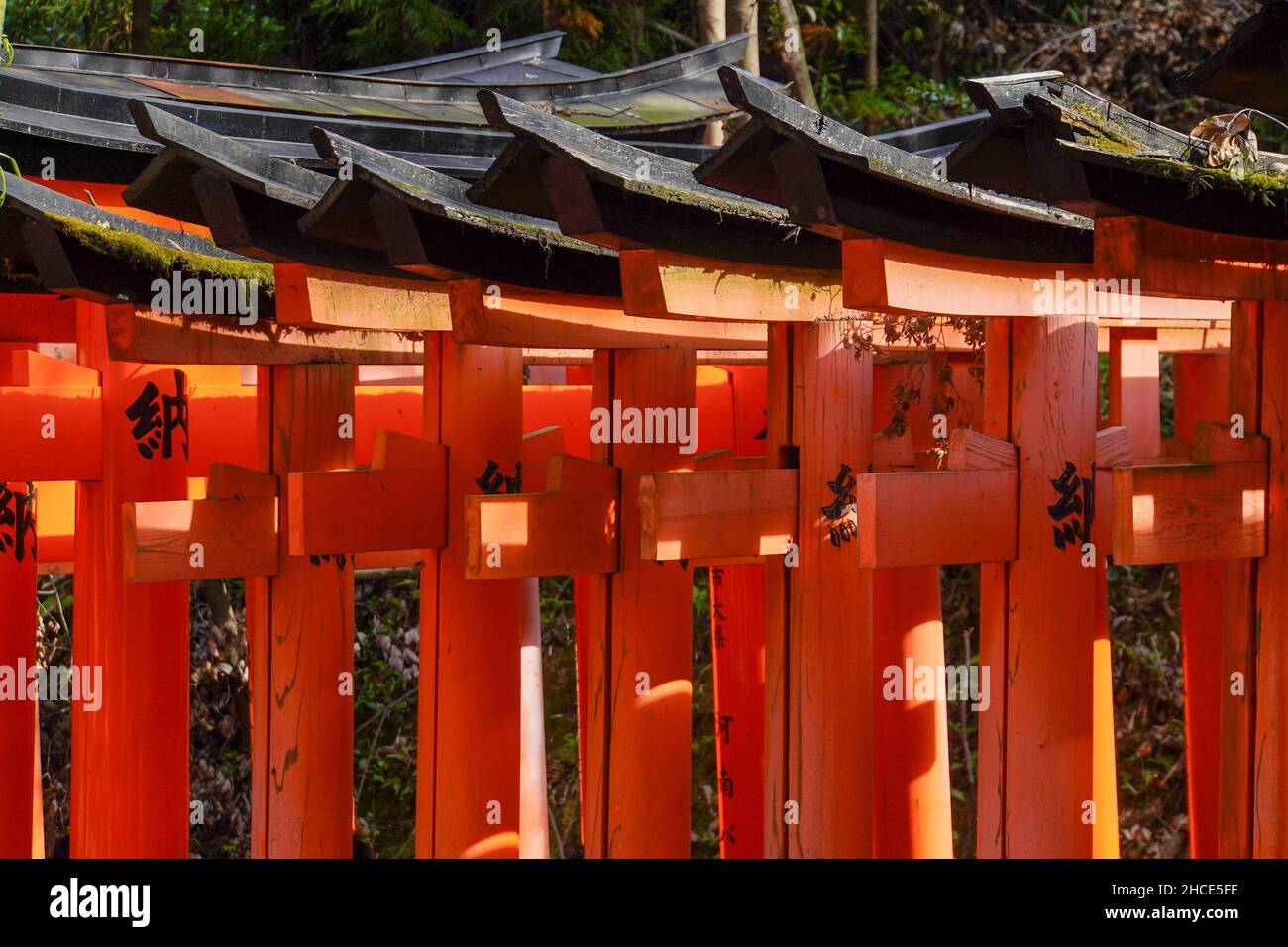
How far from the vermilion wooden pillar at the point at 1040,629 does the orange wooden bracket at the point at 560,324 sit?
113 centimetres

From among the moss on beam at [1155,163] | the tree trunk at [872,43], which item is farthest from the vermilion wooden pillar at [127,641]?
the tree trunk at [872,43]

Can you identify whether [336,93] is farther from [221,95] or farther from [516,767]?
[516,767]

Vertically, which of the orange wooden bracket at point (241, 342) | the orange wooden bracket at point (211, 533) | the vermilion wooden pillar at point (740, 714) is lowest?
the vermilion wooden pillar at point (740, 714)

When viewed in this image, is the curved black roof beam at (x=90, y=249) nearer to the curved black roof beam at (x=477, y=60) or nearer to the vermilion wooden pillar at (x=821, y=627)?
the vermilion wooden pillar at (x=821, y=627)

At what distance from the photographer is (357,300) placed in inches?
198

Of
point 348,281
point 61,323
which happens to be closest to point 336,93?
point 61,323

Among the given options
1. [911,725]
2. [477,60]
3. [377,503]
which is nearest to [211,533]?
[377,503]

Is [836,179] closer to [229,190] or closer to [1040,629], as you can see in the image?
[1040,629]

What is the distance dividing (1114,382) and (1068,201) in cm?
382

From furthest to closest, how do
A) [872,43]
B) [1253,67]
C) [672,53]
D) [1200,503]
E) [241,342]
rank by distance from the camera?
1. [672,53]
2. [872,43]
3. [241,342]
4. [1200,503]
5. [1253,67]

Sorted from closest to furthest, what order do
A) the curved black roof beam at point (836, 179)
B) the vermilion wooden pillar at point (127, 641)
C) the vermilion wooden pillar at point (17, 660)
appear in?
the curved black roof beam at point (836, 179), the vermilion wooden pillar at point (127, 641), the vermilion wooden pillar at point (17, 660)

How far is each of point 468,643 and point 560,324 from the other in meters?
1.15

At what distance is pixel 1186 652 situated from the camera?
7566mm

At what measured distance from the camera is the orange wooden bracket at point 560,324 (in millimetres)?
5047
